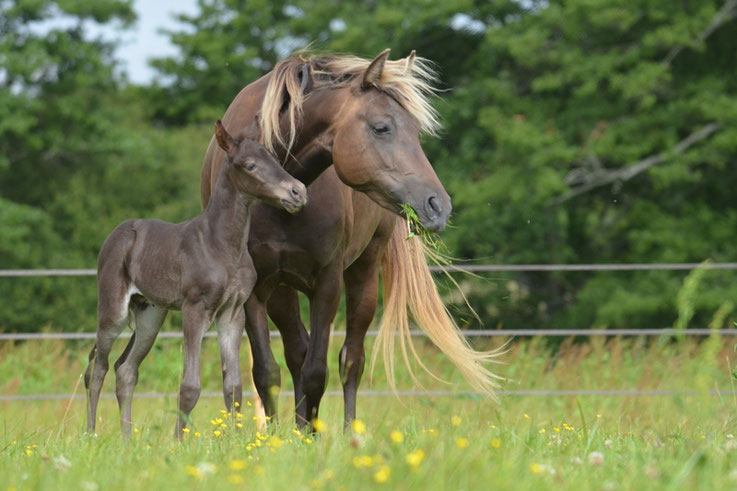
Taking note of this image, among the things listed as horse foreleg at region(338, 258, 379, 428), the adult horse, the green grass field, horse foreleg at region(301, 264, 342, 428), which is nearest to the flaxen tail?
horse foreleg at region(338, 258, 379, 428)

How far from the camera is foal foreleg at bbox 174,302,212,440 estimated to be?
4.55 meters

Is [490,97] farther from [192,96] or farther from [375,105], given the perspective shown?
[375,105]

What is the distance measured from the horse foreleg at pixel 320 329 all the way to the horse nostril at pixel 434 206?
898 millimetres

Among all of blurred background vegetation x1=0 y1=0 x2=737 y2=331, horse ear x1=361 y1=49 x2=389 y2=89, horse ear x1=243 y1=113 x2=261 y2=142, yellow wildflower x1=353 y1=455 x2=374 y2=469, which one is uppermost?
horse ear x1=361 y1=49 x2=389 y2=89

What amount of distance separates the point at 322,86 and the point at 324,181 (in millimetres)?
514

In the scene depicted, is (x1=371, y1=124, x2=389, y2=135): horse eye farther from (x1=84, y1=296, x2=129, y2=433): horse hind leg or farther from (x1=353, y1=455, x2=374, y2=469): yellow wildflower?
(x1=353, y1=455, x2=374, y2=469): yellow wildflower

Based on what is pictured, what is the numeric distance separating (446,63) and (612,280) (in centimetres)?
594

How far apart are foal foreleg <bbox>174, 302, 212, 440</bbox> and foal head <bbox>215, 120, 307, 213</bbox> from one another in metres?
0.61

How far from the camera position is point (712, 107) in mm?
16156

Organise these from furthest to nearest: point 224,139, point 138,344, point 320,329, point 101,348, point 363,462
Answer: point 320,329 → point 138,344 → point 101,348 → point 224,139 → point 363,462

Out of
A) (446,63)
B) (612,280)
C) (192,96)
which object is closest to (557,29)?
(446,63)

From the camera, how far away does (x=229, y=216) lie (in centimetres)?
473

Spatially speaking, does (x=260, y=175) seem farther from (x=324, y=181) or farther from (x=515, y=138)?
(x=515, y=138)

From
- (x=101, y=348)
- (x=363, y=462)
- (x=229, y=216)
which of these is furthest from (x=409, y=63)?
(x=363, y=462)
